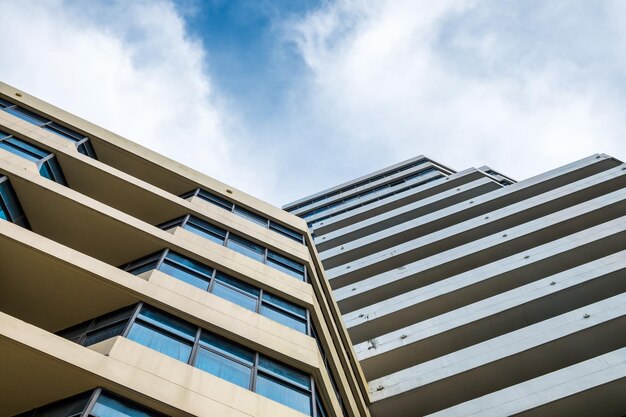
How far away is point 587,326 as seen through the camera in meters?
16.5

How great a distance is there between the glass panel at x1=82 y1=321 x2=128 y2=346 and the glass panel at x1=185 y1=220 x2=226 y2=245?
17.0ft

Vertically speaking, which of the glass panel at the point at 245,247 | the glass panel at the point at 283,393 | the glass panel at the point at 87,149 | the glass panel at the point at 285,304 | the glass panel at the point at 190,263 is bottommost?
the glass panel at the point at 283,393

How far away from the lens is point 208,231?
54.8 ft

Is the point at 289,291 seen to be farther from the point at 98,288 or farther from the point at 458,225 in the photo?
the point at 458,225

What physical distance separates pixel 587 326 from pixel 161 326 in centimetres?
1239

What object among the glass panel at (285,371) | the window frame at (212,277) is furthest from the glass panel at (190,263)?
the glass panel at (285,371)

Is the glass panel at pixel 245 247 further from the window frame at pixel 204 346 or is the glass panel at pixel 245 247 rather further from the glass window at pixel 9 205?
the glass window at pixel 9 205

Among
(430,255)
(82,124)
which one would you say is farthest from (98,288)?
(430,255)

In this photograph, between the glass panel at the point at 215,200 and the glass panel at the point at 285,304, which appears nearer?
the glass panel at the point at 285,304

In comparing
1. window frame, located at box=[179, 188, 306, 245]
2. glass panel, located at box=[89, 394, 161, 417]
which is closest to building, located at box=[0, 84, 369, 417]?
glass panel, located at box=[89, 394, 161, 417]

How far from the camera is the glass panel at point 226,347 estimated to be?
1140 centimetres

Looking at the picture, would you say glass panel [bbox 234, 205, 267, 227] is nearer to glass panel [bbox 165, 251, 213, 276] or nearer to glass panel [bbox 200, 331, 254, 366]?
glass panel [bbox 165, 251, 213, 276]

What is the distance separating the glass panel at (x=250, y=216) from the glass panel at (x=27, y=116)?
7026 millimetres

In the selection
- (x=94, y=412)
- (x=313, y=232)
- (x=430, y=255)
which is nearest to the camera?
(x=94, y=412)
